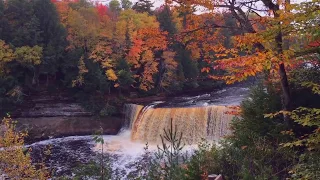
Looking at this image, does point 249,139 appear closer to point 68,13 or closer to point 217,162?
point 217,162

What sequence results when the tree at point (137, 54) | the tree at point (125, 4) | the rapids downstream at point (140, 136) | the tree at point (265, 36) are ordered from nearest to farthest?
the tree at point (265, 36)
the rapids downstream at point (140, 136)
the tree at point (137, 54)
the tree at point (125, 4)

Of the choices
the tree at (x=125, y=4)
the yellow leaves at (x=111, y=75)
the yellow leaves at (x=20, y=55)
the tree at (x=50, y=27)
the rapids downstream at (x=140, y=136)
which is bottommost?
the rapids downstream at (x=140, y=136)

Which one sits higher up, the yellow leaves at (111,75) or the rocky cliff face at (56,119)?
the yellow leaves at (111,75)

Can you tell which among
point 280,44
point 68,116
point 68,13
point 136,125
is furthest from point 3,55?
point 280,44

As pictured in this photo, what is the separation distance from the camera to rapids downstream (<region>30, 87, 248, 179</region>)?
17.8 metres

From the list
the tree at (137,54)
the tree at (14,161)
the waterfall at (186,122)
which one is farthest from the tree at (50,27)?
the tree at (14,161)

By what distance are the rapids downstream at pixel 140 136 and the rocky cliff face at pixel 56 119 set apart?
0.89 metres

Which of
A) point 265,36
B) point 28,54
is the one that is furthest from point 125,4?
point 265,36

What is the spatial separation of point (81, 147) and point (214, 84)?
17751mm

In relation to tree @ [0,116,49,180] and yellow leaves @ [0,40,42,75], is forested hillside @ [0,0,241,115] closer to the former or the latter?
yellow leaves @ [0,40,42,75]

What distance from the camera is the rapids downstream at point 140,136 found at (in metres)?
17.8

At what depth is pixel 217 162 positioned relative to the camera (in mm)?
7285

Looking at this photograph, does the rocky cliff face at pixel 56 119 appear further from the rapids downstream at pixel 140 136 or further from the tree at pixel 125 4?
the tree at pixel 125 4

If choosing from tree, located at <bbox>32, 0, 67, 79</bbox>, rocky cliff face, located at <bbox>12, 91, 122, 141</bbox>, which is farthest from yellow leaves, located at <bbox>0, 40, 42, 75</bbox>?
rocky cliff face, located at <bbox>12, 91, 122, 141</bbox>
